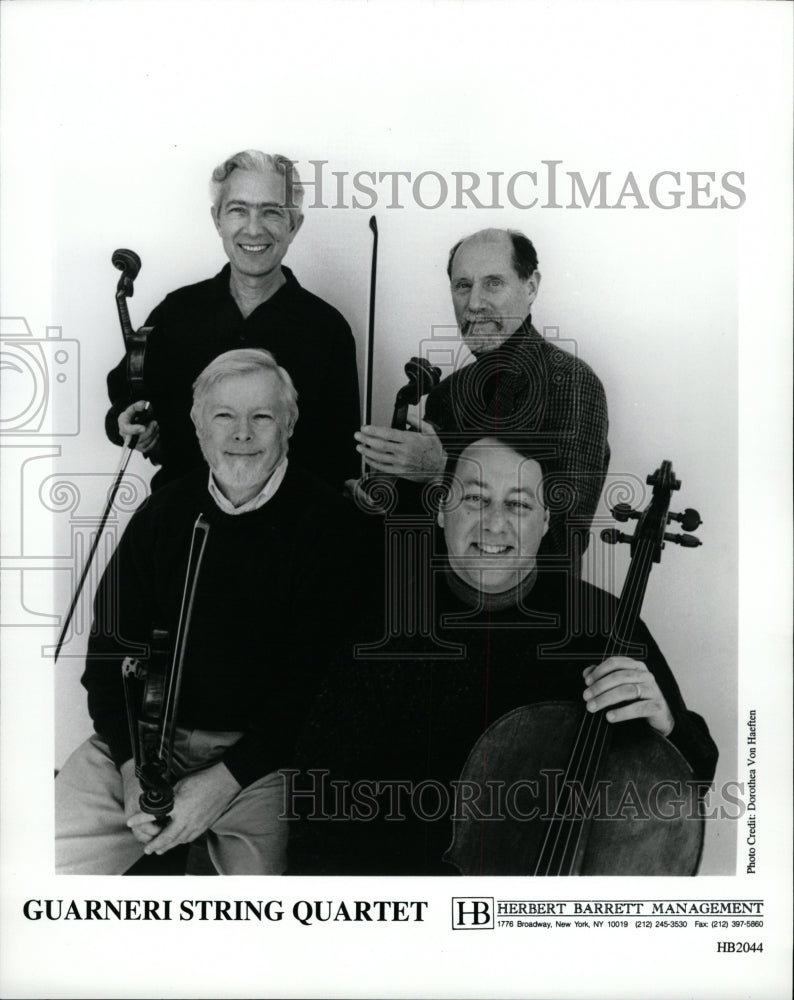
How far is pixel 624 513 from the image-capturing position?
1.83 metres

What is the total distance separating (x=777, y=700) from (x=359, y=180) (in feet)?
3.79

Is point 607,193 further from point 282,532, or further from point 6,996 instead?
point 6,996

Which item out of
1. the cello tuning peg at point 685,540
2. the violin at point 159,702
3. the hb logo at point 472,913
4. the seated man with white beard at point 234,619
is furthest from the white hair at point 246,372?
the hb logo at point 472,913

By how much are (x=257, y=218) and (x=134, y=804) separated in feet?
3.34

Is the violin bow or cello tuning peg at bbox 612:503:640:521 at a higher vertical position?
the violin bow

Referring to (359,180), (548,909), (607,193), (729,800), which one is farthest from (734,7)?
(548,909)

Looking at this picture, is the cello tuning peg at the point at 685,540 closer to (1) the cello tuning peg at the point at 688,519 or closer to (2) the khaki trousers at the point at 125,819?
(1) the cello tuning peg at the point at 688,519

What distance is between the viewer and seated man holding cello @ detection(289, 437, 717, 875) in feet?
5.95

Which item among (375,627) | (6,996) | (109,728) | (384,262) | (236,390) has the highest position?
(384,262)

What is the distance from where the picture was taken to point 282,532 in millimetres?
1834

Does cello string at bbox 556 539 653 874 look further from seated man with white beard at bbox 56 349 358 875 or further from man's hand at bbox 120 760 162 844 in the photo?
man's hand at bbox 120 760 162 844

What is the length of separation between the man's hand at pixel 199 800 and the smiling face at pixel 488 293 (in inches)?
33.1

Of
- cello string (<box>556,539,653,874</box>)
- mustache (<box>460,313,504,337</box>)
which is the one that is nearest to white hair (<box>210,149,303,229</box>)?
mustache (<box>460,313,504,337</box>)

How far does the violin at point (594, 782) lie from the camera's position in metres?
1.80
